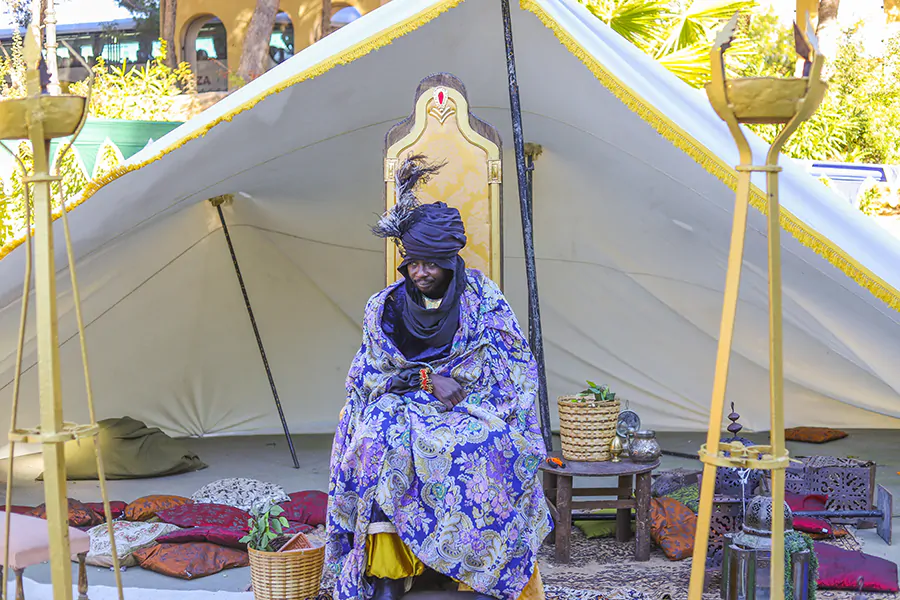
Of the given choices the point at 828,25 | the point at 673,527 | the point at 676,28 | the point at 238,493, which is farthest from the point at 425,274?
the point at 828,25

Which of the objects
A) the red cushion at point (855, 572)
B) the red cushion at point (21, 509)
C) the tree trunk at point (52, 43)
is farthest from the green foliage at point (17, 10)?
the red cushion at point (855, 572)

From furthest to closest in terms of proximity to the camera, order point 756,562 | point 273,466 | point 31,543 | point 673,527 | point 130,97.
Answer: point 130,97
point 273,466
point 673,527
point 756,562
point 31,543

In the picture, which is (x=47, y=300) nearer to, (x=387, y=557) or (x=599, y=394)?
(x=387, y=557)

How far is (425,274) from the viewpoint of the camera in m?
3.52

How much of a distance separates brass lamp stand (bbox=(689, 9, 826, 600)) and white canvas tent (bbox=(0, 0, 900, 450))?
181 cm

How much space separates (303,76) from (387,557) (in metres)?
1.84

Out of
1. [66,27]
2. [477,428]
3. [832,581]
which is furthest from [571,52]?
[66,27]

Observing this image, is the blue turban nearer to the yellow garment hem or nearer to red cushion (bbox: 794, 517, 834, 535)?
the yellow garment hem

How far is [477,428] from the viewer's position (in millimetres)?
3238

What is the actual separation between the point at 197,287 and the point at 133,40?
1664 centimetres

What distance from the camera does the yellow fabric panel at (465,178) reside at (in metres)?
4.12

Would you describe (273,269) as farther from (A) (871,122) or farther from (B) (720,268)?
(A) (871,122)

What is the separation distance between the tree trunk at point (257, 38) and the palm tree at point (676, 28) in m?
5.90

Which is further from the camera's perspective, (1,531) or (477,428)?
(477,428)
